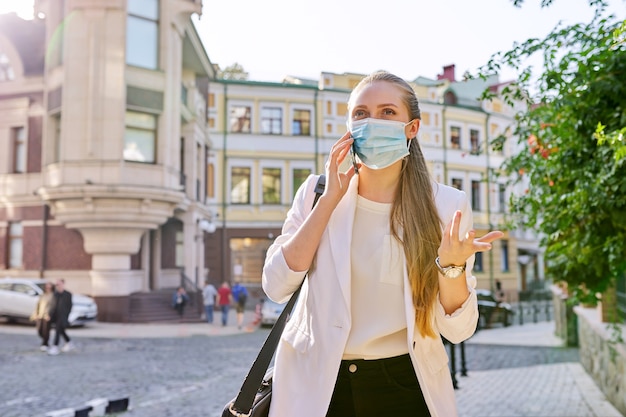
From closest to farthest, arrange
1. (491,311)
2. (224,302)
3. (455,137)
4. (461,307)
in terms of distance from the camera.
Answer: (461,307)
(224,302)
(491,311)
(455,137)

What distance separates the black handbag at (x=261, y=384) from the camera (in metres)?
2.14

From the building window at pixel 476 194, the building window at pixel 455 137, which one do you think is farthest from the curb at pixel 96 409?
the building window at pixel 476 194

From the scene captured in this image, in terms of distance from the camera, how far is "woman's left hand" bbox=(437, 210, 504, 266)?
6.35 ft

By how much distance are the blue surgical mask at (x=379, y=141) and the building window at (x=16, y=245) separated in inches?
951

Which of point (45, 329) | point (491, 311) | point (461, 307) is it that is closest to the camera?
point (461, 307)

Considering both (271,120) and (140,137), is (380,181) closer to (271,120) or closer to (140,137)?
(140,137)

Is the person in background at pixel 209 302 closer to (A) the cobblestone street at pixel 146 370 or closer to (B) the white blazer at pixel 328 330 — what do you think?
(A) the cobblestone street at pixel 146 370

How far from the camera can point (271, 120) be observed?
33531 mm

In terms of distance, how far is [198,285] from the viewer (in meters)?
27.3

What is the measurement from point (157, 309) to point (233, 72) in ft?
52.3

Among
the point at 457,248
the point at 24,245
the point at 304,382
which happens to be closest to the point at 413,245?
the point at 457,248

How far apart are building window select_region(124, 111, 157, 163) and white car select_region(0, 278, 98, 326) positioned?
5199mm

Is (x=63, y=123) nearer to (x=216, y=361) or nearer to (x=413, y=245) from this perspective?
(x=216, y=361)

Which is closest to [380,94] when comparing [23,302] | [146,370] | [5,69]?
[146,370]
